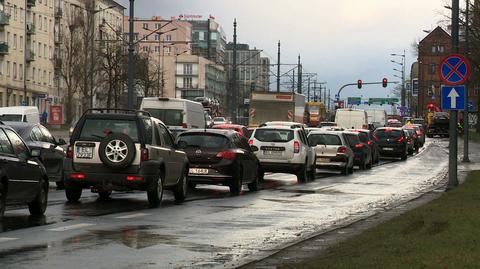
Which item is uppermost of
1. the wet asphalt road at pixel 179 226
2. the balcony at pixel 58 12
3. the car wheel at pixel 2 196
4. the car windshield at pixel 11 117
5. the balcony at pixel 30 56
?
the balcony at pixel 58 12

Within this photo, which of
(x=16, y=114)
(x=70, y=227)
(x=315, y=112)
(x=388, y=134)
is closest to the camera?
(x=70, y=227)

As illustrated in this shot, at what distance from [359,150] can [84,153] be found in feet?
74.1

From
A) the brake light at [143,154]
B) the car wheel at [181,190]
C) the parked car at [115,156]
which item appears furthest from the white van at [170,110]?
the brake light at [143,154]

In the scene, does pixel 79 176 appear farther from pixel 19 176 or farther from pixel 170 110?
pixel 170 110

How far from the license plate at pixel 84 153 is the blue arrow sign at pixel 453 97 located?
31.2 ft

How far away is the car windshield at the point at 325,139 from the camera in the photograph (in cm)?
3478

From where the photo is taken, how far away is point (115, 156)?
17234mm

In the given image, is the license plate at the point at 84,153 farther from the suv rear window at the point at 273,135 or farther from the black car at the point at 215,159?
the suv rear window at the point at 273,135

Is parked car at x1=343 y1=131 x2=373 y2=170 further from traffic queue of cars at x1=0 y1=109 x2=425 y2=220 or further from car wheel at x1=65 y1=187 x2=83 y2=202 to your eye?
car wheel at x1=65 y1=187 x2=83 y2=202

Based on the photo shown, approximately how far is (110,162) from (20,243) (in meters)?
6.02

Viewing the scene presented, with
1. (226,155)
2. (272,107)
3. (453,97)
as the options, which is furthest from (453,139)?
(272,107)

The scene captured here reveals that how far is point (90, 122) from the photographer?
17.9 meters

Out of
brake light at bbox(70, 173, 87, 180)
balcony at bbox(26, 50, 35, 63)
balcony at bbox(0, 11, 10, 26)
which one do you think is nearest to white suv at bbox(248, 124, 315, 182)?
brake light at bbox(70, 173, 87, 180)

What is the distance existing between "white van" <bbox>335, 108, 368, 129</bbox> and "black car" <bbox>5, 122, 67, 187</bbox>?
4439cm
